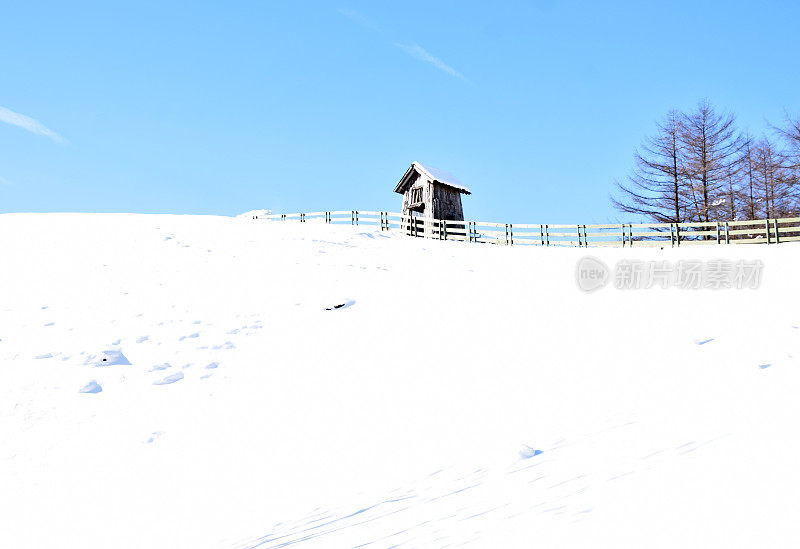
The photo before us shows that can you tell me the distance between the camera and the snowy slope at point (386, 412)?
3662mm

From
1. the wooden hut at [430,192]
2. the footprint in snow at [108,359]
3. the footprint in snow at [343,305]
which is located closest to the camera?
the footprint in snow at [108,359]

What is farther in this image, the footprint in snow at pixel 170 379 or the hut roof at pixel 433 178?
the hut roof at pixel 433 178

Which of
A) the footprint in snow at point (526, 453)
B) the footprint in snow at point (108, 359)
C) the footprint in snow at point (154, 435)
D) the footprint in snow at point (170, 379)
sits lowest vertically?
the footprint in snow at point (154, 435)

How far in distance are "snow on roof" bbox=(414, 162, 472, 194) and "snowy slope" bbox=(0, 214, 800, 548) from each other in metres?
18.6

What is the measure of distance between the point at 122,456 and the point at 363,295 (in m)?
6.36

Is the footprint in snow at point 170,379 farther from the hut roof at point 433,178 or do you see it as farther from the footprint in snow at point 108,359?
the hut roof at point 433,178

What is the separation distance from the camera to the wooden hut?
3030cm

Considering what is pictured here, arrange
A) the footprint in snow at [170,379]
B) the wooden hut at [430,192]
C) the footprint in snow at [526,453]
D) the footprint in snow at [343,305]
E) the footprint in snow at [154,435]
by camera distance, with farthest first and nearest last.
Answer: the wooden hut at [430,192] → the footprint in snow at [343,305] → the footprint in snow at [170,379] → the footprint in snow at [154,435] → the footprint in snow at [526,453]

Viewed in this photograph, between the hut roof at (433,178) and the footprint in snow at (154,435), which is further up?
the hut roof at (433,178)

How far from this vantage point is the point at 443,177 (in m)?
31.2

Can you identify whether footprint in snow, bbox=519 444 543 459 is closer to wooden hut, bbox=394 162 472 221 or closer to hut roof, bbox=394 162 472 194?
wooden hut, bbox=394 162 472 221

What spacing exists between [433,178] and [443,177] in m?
1.38

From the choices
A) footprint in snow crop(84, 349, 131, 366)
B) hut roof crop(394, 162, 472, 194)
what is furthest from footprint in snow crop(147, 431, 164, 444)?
hut roof crop(394, 162, 472, 194)

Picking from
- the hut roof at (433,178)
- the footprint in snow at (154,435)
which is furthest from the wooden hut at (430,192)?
the footprint in snow at (154,435)
